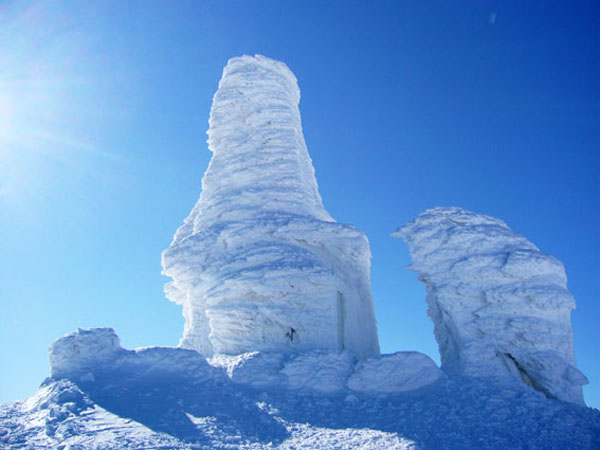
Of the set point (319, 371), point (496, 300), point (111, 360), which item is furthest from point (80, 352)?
point (496, 300)

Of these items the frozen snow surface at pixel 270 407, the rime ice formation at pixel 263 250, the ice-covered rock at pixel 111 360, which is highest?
the rime ice formation at pixel 263 250

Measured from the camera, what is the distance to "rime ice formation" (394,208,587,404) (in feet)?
55.7

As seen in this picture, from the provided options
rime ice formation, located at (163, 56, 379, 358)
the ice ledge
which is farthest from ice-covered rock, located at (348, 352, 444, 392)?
rime ice formation, located at (163, 56, 379, 358)

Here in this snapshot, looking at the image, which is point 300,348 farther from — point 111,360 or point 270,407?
point 111,360

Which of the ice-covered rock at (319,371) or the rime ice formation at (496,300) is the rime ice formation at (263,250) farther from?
the rime ice formation at (496,300)

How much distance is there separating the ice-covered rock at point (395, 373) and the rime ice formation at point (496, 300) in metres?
1.92

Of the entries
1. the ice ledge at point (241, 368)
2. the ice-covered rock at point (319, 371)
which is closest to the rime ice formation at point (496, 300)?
the ice ledge at point (241, 368)

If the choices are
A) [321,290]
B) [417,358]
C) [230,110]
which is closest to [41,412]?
[321,290]

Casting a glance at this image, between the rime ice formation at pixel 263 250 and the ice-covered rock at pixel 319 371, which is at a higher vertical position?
the rime ice formation at pixel 263 250

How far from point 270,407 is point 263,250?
7.49 meters

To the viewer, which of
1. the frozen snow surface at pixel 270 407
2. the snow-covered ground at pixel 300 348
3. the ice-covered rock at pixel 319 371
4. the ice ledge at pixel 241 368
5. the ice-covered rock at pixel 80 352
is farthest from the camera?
the ice-covered rock at pixel 319 371

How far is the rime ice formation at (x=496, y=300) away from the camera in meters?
17.0

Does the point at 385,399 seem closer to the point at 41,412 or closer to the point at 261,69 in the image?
the point at 41,412

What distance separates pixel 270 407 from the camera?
13.7 meters
